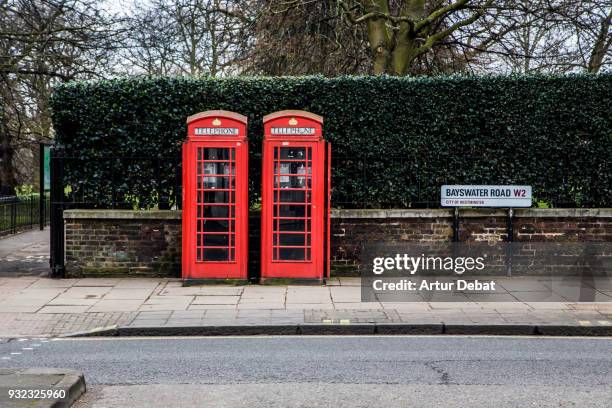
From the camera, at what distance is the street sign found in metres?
12.4

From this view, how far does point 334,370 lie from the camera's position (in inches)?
260

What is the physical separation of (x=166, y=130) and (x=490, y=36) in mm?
9973

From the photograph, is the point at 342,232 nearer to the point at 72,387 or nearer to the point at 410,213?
the point at 410,213

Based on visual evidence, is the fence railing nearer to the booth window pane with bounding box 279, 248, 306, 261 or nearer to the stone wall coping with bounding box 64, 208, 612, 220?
the stone wall coping with bounding box 64, 208, 612, 220

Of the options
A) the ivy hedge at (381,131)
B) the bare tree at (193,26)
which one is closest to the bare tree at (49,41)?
the bare tree at (193,26)

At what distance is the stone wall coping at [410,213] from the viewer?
12031 mm

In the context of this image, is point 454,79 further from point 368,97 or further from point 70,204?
point 70,204

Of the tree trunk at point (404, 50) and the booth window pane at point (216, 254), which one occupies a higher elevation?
the tree trunk at point (404, 50)

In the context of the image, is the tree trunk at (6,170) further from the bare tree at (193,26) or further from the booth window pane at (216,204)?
the booth window pane at (216,204)

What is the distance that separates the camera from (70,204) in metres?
12.3

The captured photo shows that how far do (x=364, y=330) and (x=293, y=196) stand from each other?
3.36 meters

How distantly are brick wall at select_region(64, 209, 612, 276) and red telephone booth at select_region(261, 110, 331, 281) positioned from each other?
0.88m

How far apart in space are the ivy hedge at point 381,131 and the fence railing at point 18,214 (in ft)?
24.0

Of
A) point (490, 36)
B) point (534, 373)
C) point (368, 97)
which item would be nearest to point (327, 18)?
point (490, 36)
